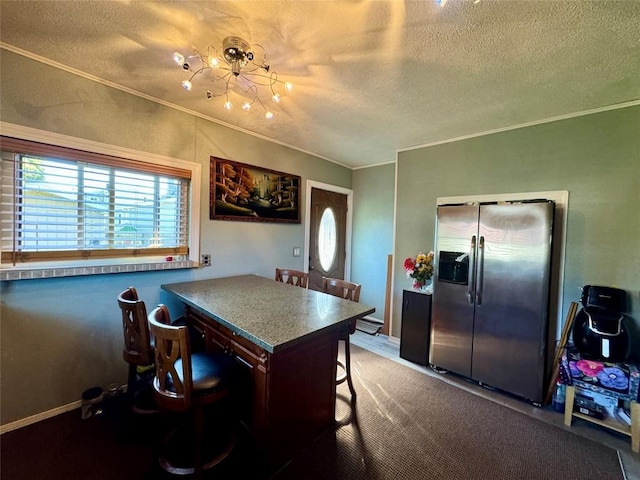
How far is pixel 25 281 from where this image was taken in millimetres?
1802

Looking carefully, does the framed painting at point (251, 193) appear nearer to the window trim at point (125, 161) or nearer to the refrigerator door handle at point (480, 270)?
the window trim at point (125, 161)

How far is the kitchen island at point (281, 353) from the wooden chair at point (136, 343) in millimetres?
333

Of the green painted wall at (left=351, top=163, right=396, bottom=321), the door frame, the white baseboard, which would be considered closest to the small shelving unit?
the green painted wall at (left=351, top=163, right=396, bottom=321)

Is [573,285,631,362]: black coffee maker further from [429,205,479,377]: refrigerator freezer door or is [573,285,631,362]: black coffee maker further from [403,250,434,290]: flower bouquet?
[403,250,434,290]: flower bouquet

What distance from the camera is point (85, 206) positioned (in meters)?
2.03

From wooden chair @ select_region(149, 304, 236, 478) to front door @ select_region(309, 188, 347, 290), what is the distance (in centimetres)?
251

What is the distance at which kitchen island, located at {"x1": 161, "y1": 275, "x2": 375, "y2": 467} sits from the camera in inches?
57.5

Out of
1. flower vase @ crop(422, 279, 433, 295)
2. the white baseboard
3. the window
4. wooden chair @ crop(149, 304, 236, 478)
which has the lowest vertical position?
the white baseboard

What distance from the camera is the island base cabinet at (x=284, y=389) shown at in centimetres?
150

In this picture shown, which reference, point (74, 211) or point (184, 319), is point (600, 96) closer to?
point (184, 319)

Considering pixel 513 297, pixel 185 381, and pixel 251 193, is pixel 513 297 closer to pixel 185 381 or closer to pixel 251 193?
pixel 185 381

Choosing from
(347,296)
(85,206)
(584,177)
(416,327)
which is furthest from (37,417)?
(584,177)

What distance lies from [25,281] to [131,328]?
893 mm

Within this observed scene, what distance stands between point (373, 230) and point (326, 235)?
2.47 feet
